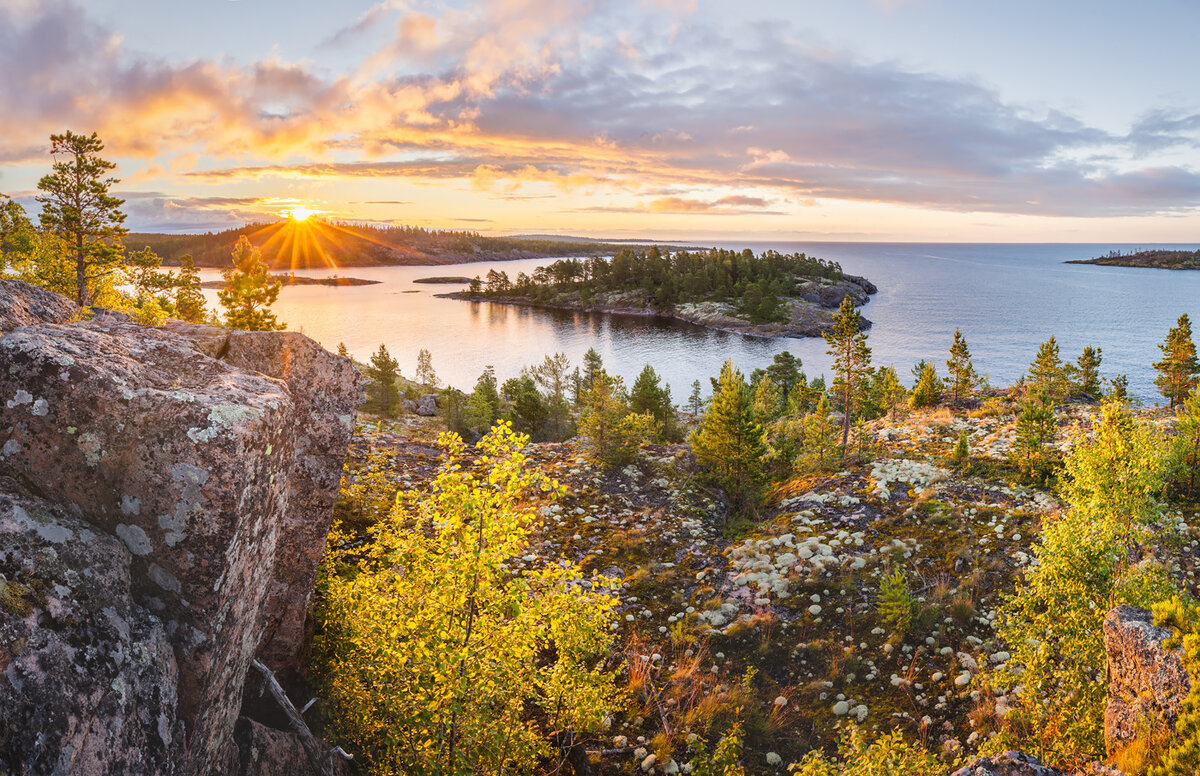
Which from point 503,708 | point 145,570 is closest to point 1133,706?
point 503,708

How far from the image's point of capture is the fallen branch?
831cm

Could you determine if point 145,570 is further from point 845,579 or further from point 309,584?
point 845,579

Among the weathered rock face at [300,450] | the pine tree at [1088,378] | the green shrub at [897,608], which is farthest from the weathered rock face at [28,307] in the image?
the pine tree at [1088,378]

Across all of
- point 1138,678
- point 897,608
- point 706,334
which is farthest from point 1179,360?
point 706,334

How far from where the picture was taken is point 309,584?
1104 centimetres

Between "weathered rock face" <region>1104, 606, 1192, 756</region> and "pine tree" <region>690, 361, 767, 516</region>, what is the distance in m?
15.5

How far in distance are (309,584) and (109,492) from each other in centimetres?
616

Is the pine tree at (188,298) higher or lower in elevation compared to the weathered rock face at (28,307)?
higher

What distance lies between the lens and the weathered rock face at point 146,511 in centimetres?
515

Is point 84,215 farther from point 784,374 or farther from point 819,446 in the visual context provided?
point 784,374

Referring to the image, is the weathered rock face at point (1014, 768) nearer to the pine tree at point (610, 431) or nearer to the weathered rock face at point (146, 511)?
the weathered rock face at point (146, 511)

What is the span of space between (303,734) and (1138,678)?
38.4 ft

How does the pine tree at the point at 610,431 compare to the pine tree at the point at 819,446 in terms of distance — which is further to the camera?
the pine tree at the point at 819,446

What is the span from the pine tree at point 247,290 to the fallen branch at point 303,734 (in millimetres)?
34522
